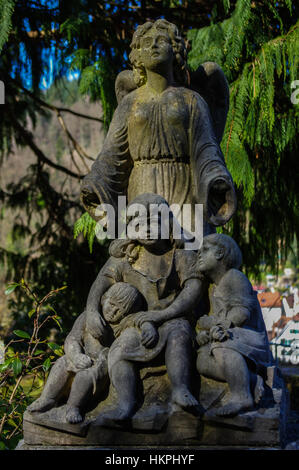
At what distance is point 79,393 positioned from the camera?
3250 mm

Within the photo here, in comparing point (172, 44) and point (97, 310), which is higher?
point (172, 44)

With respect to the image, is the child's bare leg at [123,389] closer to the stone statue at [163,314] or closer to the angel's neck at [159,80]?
the stone statue at [163,314]

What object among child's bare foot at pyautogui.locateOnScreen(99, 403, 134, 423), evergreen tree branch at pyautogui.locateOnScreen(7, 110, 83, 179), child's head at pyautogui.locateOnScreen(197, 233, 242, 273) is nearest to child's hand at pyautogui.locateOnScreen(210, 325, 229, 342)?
child's head at pyautogui.locateOnScreen(197, 233, 242, 273)

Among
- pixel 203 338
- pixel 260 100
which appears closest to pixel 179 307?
pixel 203 338

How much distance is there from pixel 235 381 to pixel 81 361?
2.54 ft

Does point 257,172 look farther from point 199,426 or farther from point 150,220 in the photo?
point 199,426

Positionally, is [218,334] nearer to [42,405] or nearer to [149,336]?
[149,336]

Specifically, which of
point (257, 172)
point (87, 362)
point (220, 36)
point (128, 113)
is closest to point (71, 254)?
point (257, 172)

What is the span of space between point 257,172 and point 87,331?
3.21 metres

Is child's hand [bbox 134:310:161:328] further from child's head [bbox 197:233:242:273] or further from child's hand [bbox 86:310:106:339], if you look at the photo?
child's head [bbox 197:233:242:273]

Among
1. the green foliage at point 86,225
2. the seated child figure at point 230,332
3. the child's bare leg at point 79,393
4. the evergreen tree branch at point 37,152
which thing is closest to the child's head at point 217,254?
the seated child figure at point 230,332

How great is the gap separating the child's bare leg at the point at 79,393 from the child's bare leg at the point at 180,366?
1.27 ft

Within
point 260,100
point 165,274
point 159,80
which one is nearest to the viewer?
point 165,274

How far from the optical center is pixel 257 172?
6289 millimetres
